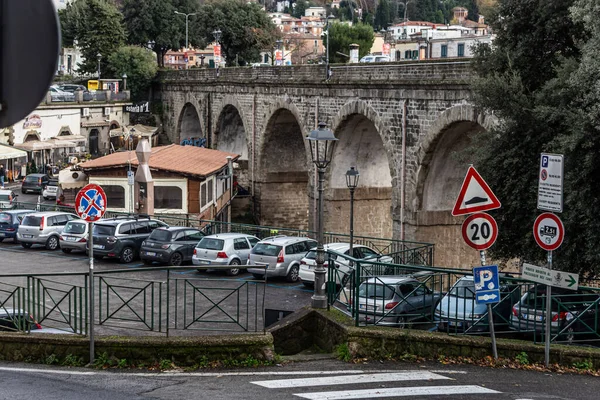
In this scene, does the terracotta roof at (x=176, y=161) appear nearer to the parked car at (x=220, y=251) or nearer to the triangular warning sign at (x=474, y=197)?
the parked car at (x=220, y=251)

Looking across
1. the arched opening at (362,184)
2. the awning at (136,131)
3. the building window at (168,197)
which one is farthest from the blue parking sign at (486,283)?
the awning at (136,131)

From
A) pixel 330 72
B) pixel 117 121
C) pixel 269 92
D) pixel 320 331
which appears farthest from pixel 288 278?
pixel 117 121

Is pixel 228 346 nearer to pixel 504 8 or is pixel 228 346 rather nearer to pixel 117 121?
pixel 504 8

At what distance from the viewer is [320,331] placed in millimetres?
13219

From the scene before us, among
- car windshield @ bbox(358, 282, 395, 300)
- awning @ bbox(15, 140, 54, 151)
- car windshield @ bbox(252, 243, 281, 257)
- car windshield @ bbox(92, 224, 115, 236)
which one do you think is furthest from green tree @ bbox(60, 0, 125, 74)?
car windshield @ bbox(358, 282, 395, 300)

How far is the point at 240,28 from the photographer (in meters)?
75.6

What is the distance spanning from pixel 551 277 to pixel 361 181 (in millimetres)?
24394

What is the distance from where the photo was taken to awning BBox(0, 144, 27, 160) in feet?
150

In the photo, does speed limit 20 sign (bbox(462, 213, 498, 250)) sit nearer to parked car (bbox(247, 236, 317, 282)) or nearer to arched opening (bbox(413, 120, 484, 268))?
parked car (bbox(247, 236, 317, 282))

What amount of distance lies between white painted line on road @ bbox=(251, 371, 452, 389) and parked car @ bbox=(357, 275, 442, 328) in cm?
139

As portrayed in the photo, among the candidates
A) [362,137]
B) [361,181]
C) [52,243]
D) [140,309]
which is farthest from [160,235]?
[361,181]

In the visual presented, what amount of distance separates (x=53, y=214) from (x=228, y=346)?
18154mm

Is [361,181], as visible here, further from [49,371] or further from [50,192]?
[49,371]

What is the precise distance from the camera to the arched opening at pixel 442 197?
27047mm
